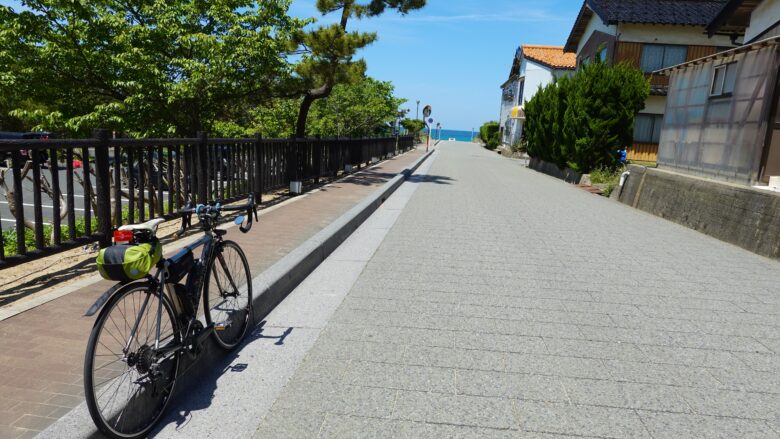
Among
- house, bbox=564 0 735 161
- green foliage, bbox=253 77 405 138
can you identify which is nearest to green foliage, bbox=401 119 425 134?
green foliage, bbox=253 77 405 138

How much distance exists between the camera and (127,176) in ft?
26.2

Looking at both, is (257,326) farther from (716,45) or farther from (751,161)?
(716,45)

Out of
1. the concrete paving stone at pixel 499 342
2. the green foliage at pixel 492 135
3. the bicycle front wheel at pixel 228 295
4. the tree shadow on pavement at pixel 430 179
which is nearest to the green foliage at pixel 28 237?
the bicycle front wheel at pixel 228 295

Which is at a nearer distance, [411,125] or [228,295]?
[228,295]

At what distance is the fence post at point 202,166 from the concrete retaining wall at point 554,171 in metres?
15.1

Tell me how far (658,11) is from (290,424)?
97.4 ft

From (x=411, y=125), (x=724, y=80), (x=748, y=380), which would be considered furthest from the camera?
(x=411, y=125)

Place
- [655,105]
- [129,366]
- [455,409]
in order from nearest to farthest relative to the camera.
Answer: [129,366] → [455,409] → [655,105]

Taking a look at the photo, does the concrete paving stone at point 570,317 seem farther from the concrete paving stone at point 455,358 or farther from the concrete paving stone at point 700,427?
the concrete paving stone at point 700,427

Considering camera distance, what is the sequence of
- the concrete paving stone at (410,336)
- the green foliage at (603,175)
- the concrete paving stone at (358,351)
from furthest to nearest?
the green foliage at (603,175) → the concrete paving stone at (410,336) → the concrete paving stone at (358,351)

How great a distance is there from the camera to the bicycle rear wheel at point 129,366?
8.27ft

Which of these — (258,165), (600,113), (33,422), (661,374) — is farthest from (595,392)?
(600,113)

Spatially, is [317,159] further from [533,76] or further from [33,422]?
[533,76]

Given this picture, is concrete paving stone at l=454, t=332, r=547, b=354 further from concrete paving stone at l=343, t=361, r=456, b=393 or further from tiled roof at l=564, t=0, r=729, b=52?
tiled roof at l=564, t=0, r=729, b=52
